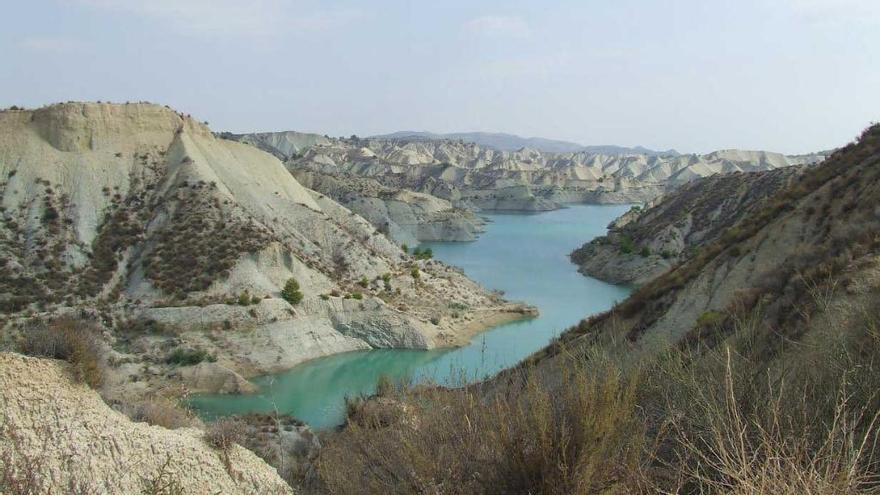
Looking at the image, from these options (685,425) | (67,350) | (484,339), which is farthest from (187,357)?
(685,425)

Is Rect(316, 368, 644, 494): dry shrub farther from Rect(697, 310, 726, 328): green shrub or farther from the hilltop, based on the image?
Rect(697, 310, 726, 328): green shrub

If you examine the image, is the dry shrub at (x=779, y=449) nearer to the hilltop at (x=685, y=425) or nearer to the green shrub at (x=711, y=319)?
the hilltop at (x=685, y=425)

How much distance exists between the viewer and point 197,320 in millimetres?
33156

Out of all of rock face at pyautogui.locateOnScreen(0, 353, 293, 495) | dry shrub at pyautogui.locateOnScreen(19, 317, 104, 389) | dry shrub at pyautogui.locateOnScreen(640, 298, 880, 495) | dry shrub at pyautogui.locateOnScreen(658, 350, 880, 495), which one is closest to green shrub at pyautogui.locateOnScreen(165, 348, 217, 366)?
dry shrub at pyautogui.locateOnScreen(19, 317, 104, 389)

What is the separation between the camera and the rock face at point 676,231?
189ft

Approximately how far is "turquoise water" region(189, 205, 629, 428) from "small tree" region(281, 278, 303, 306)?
404cm

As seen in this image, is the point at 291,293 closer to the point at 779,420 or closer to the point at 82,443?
the point at 82,443

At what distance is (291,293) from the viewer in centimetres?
3672

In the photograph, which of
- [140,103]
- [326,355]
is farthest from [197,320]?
[140,103]

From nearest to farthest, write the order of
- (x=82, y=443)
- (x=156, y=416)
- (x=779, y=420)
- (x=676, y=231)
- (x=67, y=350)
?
(x=779, y=420) → (x=82, y=443) → (x=67, y=350) → (x=156, y=416) → (x=676, y=231)

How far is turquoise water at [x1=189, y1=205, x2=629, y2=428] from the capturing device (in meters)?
27.8

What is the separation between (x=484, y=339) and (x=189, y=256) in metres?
29.5

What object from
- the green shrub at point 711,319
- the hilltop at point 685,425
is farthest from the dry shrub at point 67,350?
the green shrub at point 711,319

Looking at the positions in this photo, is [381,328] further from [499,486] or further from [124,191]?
[499,486]
